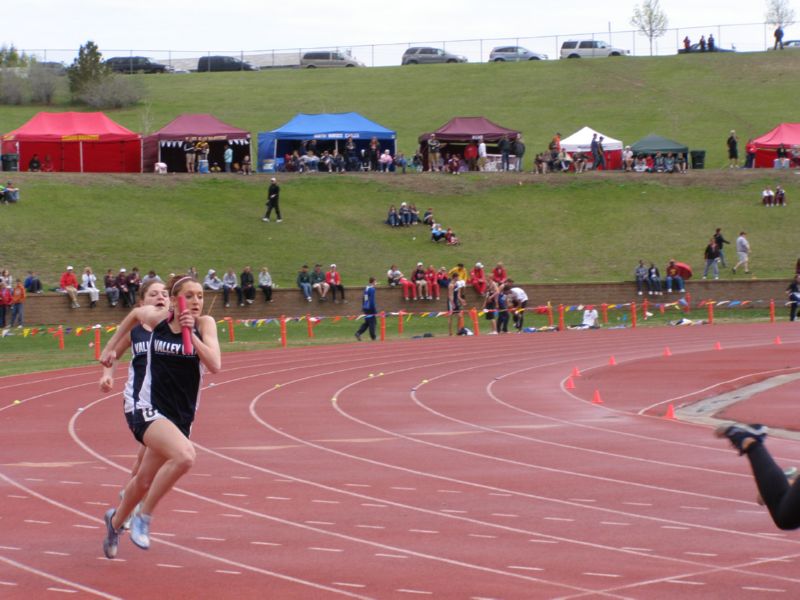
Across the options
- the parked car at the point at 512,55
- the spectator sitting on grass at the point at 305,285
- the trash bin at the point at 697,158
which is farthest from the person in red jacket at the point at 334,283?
the parked car at the point at 512,55

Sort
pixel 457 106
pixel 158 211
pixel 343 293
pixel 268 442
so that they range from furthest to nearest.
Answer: pixel 457 106, pixel 158 211, pixel 343 293, pixel 268 442

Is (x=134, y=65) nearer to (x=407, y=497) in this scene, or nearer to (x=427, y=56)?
(x=427, y=56)

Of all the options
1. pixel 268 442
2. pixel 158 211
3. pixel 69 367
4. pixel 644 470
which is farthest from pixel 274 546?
pixel 158 211

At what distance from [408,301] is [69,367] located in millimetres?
15273

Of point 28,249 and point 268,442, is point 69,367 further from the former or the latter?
point 28,249

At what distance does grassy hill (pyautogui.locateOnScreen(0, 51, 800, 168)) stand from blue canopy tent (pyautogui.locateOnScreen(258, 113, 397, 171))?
13.1 metres

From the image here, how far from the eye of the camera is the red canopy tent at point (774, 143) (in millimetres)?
54000

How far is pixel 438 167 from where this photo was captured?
174 feet

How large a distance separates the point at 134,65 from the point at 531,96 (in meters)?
29.6

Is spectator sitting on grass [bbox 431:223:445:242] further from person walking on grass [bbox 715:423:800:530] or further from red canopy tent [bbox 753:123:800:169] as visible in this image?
person walking on grass [bbox 715:423:800:530]

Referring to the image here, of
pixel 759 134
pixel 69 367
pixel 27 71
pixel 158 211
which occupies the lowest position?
pixel 69 367

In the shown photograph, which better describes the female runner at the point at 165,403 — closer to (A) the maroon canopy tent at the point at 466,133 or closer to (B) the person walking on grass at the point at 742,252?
(B) the person walking on grass at the point at 742,252

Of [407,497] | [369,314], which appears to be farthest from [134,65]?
[407,497]

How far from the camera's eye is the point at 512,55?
88.3 m
